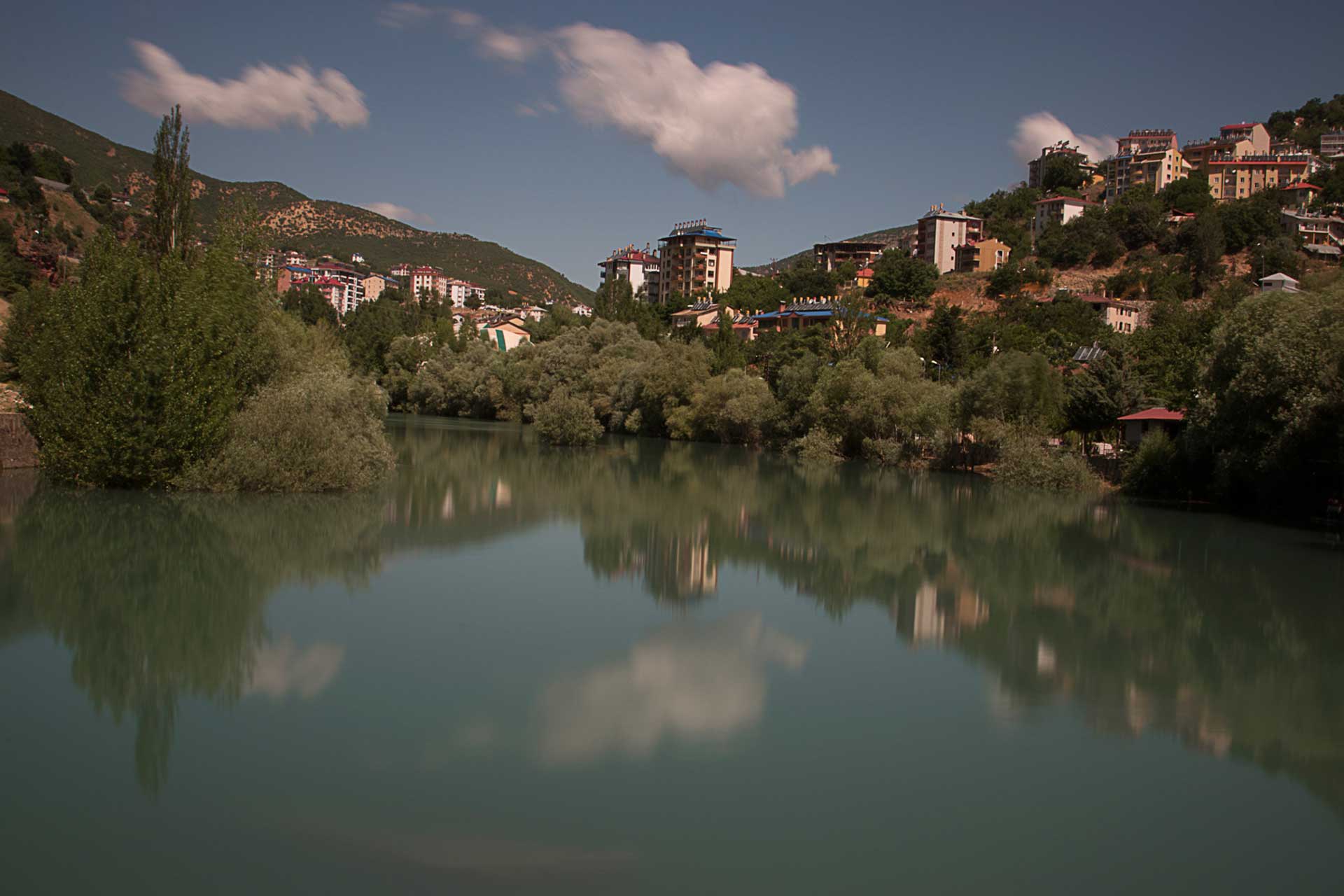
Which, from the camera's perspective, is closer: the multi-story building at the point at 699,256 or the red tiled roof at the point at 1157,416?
the red tiled roof at the point at 1157,416

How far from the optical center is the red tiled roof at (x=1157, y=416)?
115 ft

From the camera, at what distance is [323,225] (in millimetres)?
179375

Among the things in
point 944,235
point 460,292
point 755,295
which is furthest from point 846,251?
point 460,292

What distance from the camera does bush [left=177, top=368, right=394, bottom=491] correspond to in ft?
76.1

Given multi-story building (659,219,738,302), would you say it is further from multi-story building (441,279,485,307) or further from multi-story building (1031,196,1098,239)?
multi-story building (441,279,485,307)

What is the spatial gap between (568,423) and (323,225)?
484 ft

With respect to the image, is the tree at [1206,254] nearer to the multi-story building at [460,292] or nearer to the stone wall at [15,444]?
the stone wall at [15,444]

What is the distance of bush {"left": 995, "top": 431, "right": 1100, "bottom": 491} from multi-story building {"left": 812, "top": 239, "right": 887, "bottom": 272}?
292 ft

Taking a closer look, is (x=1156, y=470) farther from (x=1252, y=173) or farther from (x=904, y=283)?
(x=1252, y=173)

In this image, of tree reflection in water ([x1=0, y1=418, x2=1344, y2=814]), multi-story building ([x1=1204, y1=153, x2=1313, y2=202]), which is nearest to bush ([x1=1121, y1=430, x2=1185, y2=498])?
→ tree reflection in water ([x1=0, y1=418, x2=1344, y2=814])

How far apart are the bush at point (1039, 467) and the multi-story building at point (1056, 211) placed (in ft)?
247

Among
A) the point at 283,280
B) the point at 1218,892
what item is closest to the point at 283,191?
the point at 283,280

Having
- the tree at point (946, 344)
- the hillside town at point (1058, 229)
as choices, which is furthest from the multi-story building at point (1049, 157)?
the tree at point (946, 344)

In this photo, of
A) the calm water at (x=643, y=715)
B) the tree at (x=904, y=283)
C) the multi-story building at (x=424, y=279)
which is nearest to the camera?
the calm water at (x=643, y=715)
